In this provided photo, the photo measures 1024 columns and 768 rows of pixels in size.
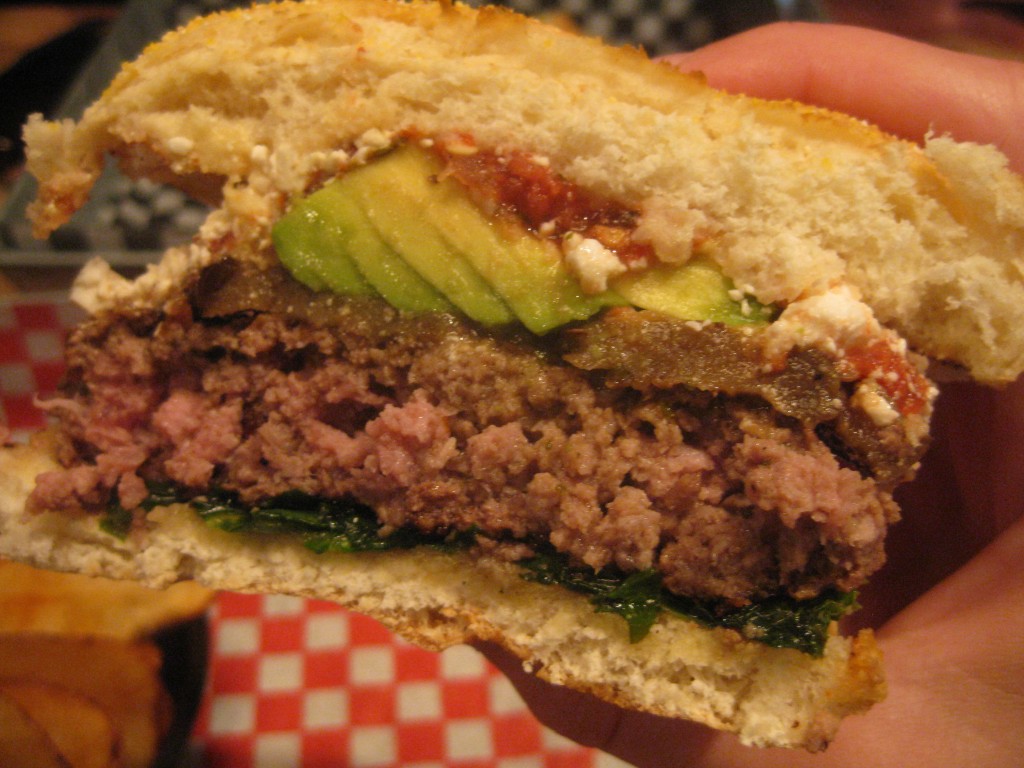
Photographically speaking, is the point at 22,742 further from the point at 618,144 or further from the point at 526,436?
the point at 618,144

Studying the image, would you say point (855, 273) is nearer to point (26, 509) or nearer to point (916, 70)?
point (916, 70)

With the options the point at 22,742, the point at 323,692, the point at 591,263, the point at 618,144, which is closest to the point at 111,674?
the point at 22,742

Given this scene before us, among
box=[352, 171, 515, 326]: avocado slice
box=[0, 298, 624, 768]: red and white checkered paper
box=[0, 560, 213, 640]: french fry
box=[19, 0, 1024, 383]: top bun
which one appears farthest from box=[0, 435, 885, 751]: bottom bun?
box=[0, 298, 624, 768]: red and white checkered paper

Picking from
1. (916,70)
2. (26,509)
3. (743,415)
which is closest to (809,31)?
(916,70)

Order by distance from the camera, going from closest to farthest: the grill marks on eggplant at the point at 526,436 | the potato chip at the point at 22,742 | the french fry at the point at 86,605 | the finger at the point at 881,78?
the grill marks on eggplant at the point at 526,436, the finger at the point at 881,78, the potato chip at the point at 22,742, the french fry at the point at 86,605

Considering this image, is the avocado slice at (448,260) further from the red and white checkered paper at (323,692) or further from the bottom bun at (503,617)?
the red and white checkered paper at (323,692)

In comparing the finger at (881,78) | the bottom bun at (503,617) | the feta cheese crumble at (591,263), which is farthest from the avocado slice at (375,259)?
the finger at (881,78)

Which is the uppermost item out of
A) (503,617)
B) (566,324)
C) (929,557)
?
(566,324)
